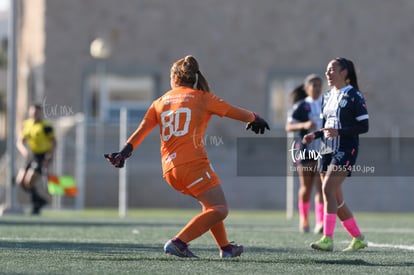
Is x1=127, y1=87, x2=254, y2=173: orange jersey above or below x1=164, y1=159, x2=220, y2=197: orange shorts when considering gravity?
above

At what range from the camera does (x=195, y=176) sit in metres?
9.16

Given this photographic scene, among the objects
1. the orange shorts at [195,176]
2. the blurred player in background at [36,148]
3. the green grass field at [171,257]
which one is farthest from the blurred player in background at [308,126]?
the blurred player in background at [36,148]

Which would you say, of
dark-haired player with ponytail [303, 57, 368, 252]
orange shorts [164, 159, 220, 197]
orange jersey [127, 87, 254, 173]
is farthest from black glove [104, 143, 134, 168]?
dark-haired player with ponytail [303, 57, 368, 252]

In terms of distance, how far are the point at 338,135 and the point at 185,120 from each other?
5.92ft

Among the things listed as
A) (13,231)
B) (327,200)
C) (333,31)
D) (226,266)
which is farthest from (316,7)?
(226,266)

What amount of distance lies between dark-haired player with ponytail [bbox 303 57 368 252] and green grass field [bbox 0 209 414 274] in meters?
0.32

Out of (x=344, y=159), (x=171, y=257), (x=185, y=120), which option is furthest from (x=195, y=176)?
(x=344, y=159)

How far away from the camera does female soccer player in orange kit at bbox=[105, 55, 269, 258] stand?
9164 mm

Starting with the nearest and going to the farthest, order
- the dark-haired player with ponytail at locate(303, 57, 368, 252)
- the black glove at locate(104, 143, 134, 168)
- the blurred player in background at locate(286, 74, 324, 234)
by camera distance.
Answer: the black glove at locate(104, 143, 134, 168), the dark-haired player with ponytail at locate(303, 57, 368, 252), the blurred player in background at locate(286, 74, 324, 234)

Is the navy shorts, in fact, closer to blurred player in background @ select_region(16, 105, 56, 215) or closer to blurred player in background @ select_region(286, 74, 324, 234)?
blurred player in background @ select_region(286, 74, 324, 234)

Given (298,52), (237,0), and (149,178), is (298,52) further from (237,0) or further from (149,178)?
(149,178)

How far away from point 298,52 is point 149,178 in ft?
16.6

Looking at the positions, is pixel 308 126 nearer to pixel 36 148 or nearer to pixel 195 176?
pixel 195 176

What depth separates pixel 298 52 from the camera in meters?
28.2
